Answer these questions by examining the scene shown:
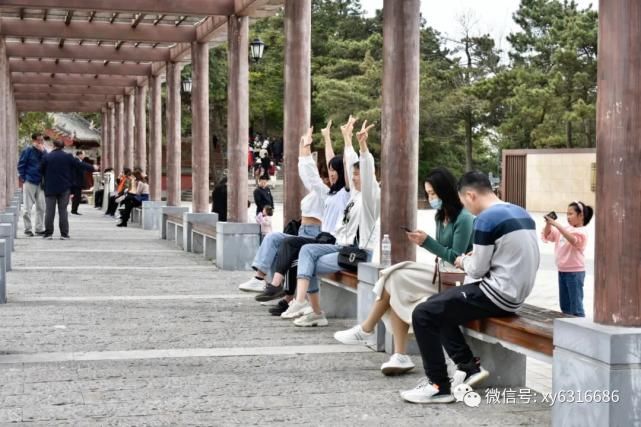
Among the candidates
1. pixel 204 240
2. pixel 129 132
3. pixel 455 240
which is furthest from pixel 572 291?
pixel 129 132

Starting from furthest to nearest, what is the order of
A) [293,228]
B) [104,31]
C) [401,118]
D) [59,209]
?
[59,209] < [104,31] < [293,228] < [401,118]

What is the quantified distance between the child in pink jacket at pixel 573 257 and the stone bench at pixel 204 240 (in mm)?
7097

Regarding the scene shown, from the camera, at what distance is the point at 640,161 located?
4.66 m

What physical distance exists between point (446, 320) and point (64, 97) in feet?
92.5

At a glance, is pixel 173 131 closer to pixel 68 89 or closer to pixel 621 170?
pixel 68 89

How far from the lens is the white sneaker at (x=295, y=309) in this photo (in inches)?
337

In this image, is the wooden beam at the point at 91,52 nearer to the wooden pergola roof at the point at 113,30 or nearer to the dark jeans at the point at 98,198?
the wooden pergola roof at the point at 113,30

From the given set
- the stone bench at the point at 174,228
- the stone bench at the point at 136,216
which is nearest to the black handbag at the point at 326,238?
the stone bench at the point at 174,228

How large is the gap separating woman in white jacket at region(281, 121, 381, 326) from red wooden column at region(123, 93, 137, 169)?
2141 centimetres

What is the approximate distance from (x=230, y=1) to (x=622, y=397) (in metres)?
10.5

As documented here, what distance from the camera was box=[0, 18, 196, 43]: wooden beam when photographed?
16781 mm

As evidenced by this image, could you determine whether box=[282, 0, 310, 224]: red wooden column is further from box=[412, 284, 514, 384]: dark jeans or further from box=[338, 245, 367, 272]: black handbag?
box=[412, 284, 514, 384]: dark jeans

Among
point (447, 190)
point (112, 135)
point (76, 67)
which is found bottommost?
point (447, 190)

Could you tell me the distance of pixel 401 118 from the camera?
7605mm
